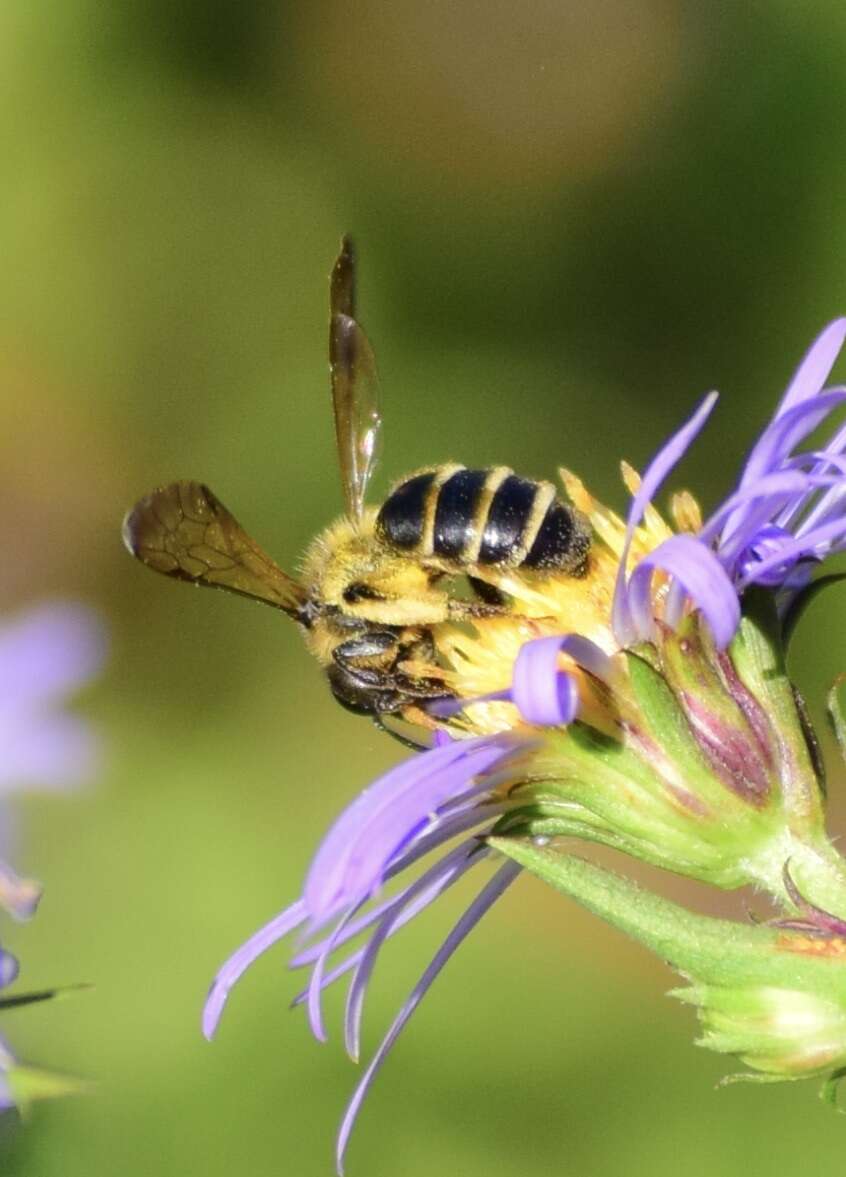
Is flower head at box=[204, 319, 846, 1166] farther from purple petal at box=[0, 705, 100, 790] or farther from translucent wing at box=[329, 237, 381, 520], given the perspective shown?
purple petal at box=[0, 705, 100, 790]

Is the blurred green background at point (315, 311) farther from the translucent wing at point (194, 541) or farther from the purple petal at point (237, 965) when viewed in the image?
the purple petal at point (237, 965)

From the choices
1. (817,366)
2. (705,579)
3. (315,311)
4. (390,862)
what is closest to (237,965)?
(390,862)

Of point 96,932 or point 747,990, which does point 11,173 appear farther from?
point 747,990

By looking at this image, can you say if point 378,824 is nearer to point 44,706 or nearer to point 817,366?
point 817,366

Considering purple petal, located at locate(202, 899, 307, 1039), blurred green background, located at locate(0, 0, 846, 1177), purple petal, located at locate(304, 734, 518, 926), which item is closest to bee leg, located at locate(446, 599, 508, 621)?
purple petal, located at locate(304, 734, 518, 926)

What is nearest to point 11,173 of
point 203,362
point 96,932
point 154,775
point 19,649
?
point 203,362

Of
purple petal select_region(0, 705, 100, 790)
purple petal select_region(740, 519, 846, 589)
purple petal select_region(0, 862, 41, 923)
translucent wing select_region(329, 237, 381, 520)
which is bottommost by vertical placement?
purple petal select_region(0, 705, 100, 790)
